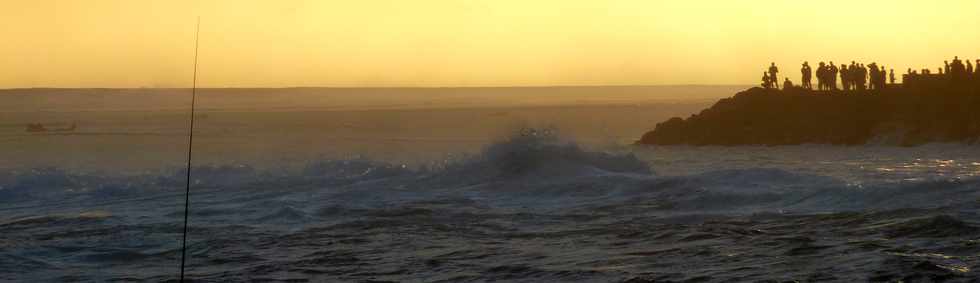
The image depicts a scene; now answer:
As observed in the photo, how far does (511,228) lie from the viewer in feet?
67.8

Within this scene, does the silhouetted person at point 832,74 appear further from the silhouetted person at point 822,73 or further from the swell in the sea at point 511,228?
the swell in the sea at point 511,228

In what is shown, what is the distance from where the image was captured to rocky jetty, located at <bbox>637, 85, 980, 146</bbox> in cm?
4291

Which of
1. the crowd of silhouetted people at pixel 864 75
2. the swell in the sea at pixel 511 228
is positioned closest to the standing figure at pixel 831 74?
the crowd of silhouetted people at pixel 864 75

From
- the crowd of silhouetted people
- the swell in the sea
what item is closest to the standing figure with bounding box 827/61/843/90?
the crowd of silhouetted people

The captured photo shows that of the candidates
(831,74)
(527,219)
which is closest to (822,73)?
(831,74)

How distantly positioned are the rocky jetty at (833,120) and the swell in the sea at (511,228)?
1447 cm

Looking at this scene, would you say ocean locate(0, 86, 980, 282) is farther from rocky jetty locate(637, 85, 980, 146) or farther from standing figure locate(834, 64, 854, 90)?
standing figure locate(834, 64, 854, 90)

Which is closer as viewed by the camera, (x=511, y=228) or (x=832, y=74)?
(x=511, y=228)

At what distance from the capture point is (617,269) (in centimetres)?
1582

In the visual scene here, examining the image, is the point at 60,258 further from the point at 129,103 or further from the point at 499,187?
the point at 129,103

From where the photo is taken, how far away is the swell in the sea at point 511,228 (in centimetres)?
1591

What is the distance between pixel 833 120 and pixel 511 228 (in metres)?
27.9

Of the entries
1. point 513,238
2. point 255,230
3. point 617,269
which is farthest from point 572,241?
point 255,230

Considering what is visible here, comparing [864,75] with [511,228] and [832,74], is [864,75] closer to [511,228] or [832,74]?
[832,74]
